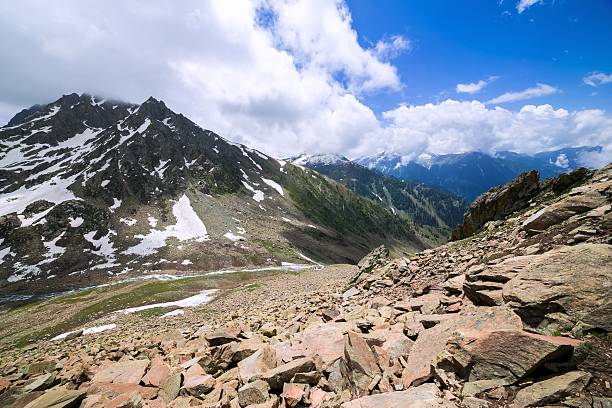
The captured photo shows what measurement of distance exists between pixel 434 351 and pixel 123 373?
1519 cm

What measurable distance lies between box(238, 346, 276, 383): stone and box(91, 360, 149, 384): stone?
606 cm

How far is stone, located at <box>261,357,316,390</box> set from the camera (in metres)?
11.2

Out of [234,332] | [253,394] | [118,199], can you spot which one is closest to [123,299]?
[234,332]

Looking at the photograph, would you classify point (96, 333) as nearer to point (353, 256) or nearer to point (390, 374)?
point (390, 374)

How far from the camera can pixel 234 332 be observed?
60.0 ft

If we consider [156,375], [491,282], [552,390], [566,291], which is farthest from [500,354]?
[156,375]

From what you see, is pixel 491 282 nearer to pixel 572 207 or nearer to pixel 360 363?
pixel 360 363

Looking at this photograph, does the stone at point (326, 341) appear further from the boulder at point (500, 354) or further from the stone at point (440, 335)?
the boulder at point (500, 354)

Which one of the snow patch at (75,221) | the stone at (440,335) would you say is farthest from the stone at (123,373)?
the snow patch at (75,221)

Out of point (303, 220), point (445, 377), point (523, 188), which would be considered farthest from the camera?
point (303, 220)

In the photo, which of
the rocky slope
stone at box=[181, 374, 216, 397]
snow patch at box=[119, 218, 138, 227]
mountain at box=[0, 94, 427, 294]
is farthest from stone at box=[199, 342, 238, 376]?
snow patch at box=[119, 218, 138, 227]

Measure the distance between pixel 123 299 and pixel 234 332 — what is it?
2298 inches

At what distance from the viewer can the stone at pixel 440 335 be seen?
30.7 feet

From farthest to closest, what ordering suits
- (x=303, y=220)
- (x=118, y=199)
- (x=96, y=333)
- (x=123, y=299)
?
(x=303, y=220), (x=118, y=199), (x=123, y=299), (x=96, y=333)
